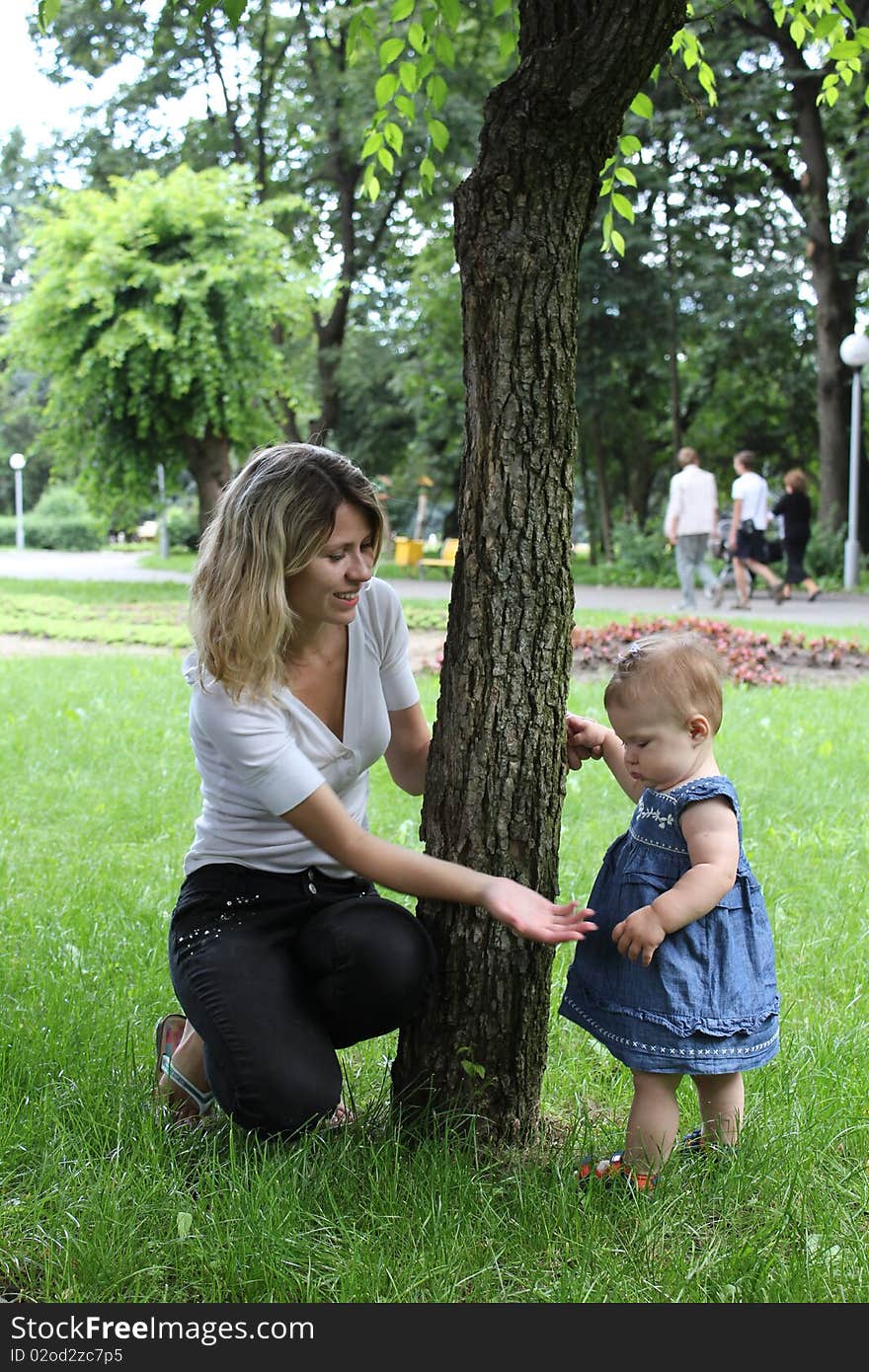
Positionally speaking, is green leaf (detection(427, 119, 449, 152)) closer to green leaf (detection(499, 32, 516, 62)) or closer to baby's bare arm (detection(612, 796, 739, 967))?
green leaf (detection(499, 32, 516, 62))

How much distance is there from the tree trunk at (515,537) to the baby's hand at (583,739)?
25cm

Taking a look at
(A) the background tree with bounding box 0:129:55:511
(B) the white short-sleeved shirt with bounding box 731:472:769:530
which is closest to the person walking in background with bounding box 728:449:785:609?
(B) the white short-sleeved shirt with bounding box 731:472:769:530

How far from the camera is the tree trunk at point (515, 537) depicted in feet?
8.21

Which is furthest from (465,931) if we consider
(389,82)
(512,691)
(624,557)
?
(624,557)

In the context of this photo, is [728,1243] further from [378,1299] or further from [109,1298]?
[109,1298]

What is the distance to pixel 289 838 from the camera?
9.34 ft

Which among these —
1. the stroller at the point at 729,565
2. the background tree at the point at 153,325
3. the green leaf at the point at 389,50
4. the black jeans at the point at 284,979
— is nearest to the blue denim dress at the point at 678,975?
the black jeans at the point at 284,979

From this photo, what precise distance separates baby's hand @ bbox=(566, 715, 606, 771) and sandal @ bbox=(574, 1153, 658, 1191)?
82 cm

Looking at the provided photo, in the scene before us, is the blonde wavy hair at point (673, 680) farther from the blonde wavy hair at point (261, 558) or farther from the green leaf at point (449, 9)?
the green leaf at point (449, 9)

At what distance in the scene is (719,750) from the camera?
21.9 ft

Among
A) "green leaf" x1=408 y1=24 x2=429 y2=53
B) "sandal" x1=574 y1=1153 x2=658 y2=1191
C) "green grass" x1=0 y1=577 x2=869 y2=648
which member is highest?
"green leaf" x1=408 y1=24 x2=429 y2=53

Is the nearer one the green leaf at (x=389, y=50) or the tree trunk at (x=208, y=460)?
the green leaf at (x=389, y=50)

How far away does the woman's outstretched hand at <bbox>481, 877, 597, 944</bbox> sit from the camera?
91.0 inches
